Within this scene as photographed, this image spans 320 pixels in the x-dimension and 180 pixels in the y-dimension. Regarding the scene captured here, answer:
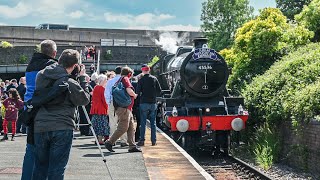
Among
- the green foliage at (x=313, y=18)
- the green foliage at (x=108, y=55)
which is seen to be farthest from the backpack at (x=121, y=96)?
the green foliage at (x=108, y=55)

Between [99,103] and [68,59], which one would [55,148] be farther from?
[99,103]

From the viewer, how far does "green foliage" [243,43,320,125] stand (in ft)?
37.9

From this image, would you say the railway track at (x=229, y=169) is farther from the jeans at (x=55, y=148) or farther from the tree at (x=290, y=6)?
the tree at (x=290, y=6)

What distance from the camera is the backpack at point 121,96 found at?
33.0 ft

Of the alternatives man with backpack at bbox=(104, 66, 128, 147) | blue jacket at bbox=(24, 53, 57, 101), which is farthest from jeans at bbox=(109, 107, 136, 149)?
blue jacket at bbox=(24, 53, 57, 101)

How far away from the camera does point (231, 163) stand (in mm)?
12773

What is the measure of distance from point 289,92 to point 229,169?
2.61 meters

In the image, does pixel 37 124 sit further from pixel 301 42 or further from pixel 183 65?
pixel 301 42

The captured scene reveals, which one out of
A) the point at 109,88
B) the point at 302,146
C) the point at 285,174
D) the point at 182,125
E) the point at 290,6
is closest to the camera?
the point at 109,88

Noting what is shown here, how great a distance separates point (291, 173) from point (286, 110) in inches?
72.0

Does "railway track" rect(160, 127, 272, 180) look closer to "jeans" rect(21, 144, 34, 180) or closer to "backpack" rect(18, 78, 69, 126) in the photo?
"jeans" rect(21, 144, 34, 180)

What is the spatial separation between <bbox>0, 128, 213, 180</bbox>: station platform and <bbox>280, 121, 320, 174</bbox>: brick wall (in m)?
2.87

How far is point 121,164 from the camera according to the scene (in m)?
8.97

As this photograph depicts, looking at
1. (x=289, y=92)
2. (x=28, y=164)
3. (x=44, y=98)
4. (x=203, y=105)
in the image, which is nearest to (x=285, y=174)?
(x=289, y=92)
